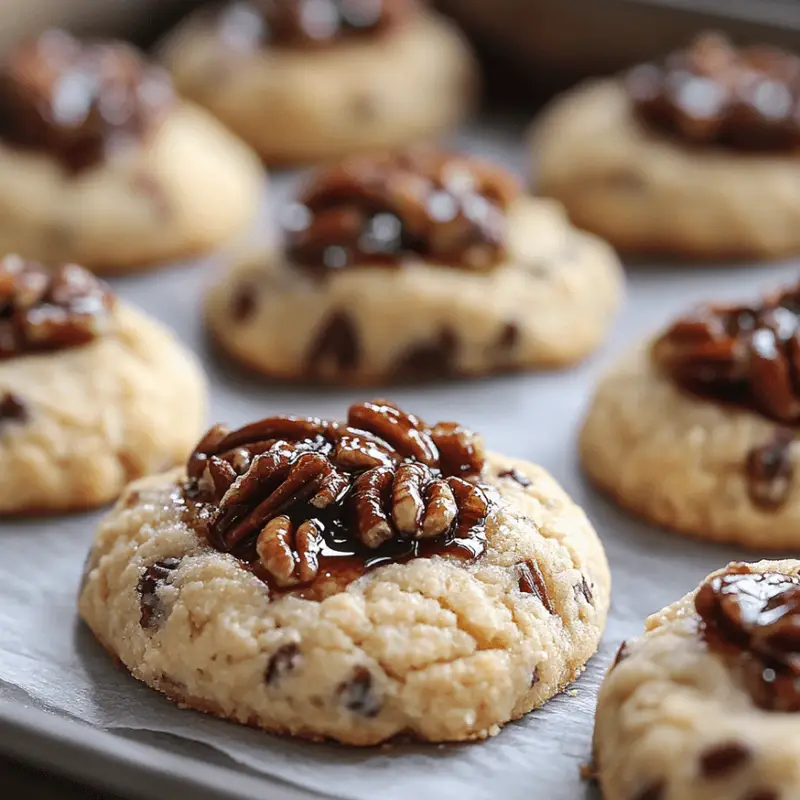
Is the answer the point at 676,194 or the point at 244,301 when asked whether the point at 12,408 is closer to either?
the point at 244,301

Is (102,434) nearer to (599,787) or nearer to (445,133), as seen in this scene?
(599,787)

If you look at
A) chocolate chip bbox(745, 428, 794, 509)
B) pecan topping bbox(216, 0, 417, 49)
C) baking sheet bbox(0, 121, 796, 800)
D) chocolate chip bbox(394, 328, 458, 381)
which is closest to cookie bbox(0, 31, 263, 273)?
baking sheet bbox(0, 121, 796, 800)

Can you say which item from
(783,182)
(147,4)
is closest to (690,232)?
(783,182)

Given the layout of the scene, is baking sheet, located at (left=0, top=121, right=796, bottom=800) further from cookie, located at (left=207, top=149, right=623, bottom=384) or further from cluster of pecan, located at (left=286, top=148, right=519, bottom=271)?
cluster of pecan, located at (left=286, top=148, right=519, bottom=271)

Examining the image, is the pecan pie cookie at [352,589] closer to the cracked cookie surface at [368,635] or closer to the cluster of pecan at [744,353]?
the cracked cookie surface at [368,635]

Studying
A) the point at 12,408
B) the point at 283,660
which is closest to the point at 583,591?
the point at 283,660
